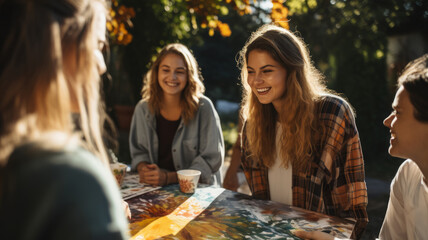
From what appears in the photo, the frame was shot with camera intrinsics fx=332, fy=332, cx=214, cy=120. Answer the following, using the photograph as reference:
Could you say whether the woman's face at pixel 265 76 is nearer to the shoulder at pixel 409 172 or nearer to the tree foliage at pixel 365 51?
the shoulder at pixel 409 172

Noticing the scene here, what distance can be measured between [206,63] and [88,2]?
14.4 metres

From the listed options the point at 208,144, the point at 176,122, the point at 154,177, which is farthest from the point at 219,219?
the point at 176,122

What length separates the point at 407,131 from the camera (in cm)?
149

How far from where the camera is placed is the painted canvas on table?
1.47 meters

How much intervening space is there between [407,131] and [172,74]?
6.11 ft

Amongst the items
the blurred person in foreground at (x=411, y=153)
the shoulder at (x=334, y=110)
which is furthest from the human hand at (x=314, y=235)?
the shoulder at (x=334, y=110)

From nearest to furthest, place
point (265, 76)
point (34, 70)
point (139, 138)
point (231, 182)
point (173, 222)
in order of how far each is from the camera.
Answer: point (34, 70) < point (173, 222) < point (265, 76) < point (139, 138) < point (231, 182)

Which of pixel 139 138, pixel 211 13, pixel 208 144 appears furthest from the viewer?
pixel 211 13

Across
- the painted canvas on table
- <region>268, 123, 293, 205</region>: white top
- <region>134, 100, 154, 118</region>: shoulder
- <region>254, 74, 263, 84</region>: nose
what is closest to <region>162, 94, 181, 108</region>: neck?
<region>134, 100, 154, 118</region>: shoulder

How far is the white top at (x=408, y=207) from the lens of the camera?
151 centimetres

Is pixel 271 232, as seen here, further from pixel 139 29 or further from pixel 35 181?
pixel 139 29

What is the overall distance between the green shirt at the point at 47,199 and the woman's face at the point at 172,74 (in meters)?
2.23

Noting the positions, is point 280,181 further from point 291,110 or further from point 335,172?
point 291,110

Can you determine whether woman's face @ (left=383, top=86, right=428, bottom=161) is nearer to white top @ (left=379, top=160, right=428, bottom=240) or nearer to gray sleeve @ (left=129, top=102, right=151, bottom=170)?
white top @ (left=379, top=160, right=428, bottom=240)
